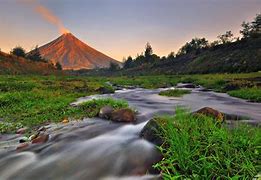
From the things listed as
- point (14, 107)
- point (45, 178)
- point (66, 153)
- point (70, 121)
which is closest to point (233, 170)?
→ point (45, 178)

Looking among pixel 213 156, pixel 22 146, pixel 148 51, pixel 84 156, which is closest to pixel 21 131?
pixel 22 146

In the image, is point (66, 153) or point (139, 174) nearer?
point (139, 174)

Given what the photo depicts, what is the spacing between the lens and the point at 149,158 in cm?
452

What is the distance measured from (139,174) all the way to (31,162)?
2.45 m

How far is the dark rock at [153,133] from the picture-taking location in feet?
16.6

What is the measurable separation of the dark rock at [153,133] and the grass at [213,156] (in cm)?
81

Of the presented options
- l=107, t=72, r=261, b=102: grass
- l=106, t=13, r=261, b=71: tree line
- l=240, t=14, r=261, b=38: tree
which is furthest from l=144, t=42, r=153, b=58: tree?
l=107, t=72, r=261, b=102: grass

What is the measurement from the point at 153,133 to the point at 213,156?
2037 mm

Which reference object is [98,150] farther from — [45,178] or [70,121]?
[70,121]

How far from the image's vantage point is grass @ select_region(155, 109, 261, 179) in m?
3.21

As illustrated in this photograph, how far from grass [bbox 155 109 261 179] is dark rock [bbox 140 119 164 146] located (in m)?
0.81

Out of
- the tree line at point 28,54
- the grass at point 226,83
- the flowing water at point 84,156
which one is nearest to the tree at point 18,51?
the tree line at point 28,54

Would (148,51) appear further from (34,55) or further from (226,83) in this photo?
(226,83)

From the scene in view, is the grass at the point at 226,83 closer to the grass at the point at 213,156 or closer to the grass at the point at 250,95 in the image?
the grass at the point at 250,95
